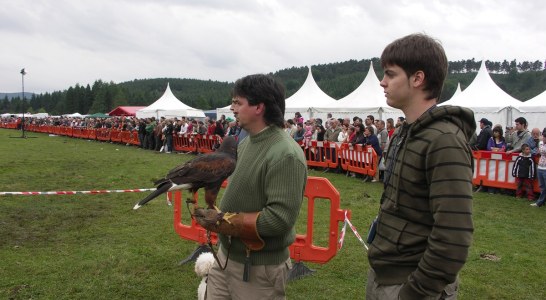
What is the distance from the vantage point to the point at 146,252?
20.5 feet

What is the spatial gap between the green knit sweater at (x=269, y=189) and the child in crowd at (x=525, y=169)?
376 inches

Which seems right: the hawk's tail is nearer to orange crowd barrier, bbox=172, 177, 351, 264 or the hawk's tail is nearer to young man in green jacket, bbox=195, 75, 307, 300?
young man in green jacket, bbox=195, 75, 307, 300

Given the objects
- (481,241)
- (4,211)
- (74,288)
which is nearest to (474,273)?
(481,241)

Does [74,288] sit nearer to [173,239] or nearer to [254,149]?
[173,239]

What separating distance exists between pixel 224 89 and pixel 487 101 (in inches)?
5024

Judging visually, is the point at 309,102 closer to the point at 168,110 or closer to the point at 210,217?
the point at 168,110

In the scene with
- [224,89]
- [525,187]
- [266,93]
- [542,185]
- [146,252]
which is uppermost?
[224,89]

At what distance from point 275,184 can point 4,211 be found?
820 cm

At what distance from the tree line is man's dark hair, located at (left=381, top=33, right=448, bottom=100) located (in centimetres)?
3463

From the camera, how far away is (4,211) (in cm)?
849

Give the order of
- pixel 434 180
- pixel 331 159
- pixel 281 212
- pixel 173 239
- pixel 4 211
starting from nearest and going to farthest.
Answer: pixel 434 180, pixel 281 212, pixel 173 239, pixel 4 211, pixel 331 159

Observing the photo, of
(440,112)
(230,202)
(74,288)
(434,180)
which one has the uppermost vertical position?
(440,112)

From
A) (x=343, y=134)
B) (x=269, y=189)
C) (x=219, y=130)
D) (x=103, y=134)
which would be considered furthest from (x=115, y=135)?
(x=269, y=189)

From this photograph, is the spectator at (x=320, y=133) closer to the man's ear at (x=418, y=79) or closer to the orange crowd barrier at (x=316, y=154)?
the orange crowd barrier at (x=316, y=154)
